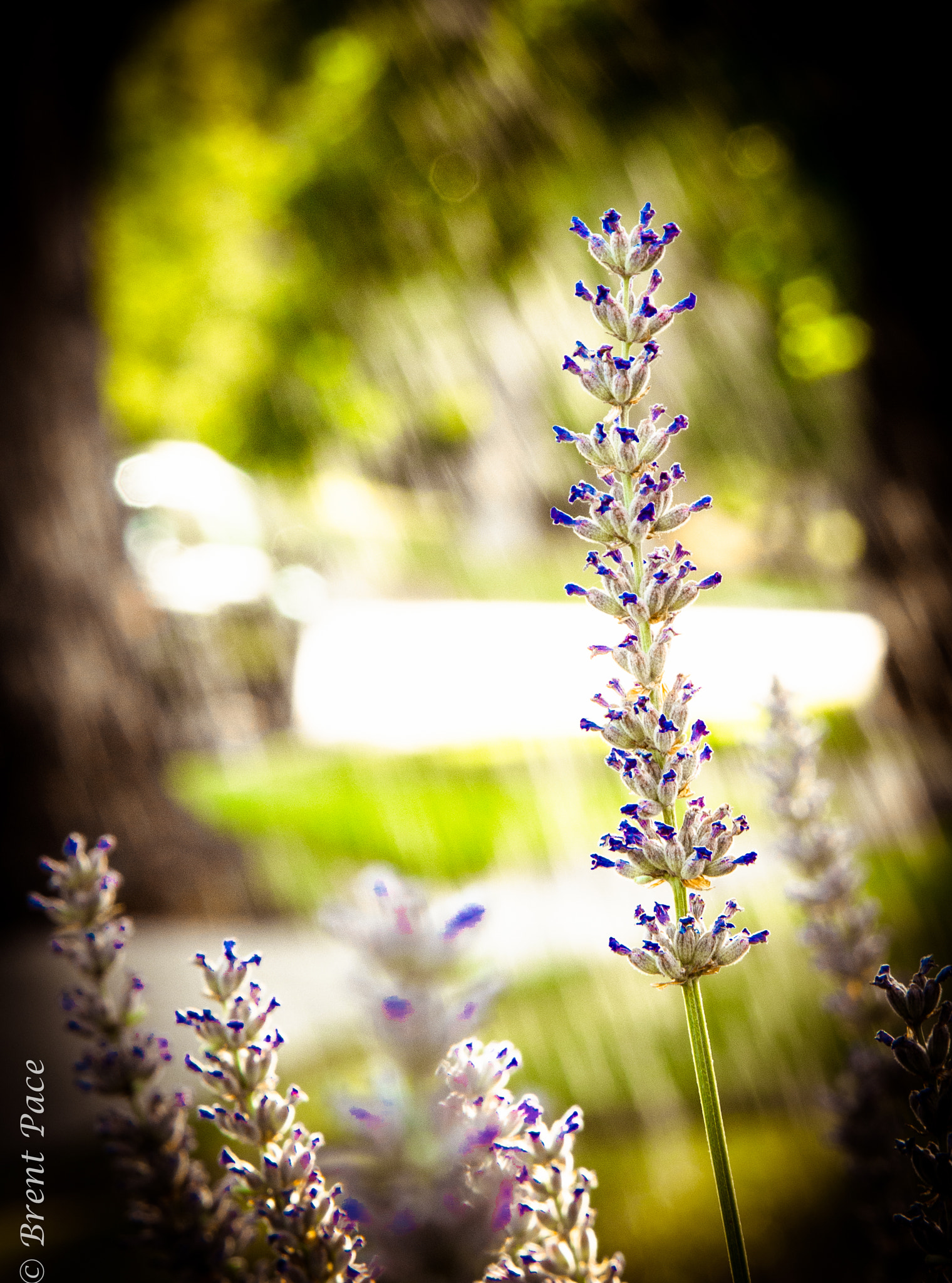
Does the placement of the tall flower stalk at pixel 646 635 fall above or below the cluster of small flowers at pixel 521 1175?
above

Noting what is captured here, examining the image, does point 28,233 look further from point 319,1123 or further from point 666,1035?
point 666,1035

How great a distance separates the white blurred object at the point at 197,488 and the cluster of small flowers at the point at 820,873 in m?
9.69

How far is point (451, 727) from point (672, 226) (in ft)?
22.1

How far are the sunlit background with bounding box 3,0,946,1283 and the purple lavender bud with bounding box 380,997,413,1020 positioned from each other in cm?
9

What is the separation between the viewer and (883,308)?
9.46 feet

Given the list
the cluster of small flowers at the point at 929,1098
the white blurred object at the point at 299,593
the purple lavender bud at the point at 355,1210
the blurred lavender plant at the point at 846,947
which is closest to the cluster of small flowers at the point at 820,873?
the blurred lavender plant at the point at 846,947

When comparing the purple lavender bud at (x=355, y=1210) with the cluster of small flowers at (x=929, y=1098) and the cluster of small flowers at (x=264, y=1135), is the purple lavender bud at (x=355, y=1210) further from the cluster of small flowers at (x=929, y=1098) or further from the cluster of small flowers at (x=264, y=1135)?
the cluster of small flowers at (x=929, y=1098)

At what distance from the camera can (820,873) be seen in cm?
93

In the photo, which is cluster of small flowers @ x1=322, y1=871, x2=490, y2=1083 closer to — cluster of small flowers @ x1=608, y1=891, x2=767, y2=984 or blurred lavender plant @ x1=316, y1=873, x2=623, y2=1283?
blurred lavender plant @ x1=316, y1=873, x2=623, y2=1283

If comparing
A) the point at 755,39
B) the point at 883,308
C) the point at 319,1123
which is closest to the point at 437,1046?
the point at 319,1123

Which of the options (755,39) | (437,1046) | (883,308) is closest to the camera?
(437,1046)

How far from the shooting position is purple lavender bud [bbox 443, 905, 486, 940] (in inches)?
27.4

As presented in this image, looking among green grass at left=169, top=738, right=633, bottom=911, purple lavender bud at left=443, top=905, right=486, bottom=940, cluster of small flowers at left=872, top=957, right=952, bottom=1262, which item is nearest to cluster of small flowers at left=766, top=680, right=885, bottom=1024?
cluster of small flowers at left=872, top=957, right=952, bottom=1262

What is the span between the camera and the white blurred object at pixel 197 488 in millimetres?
10047
